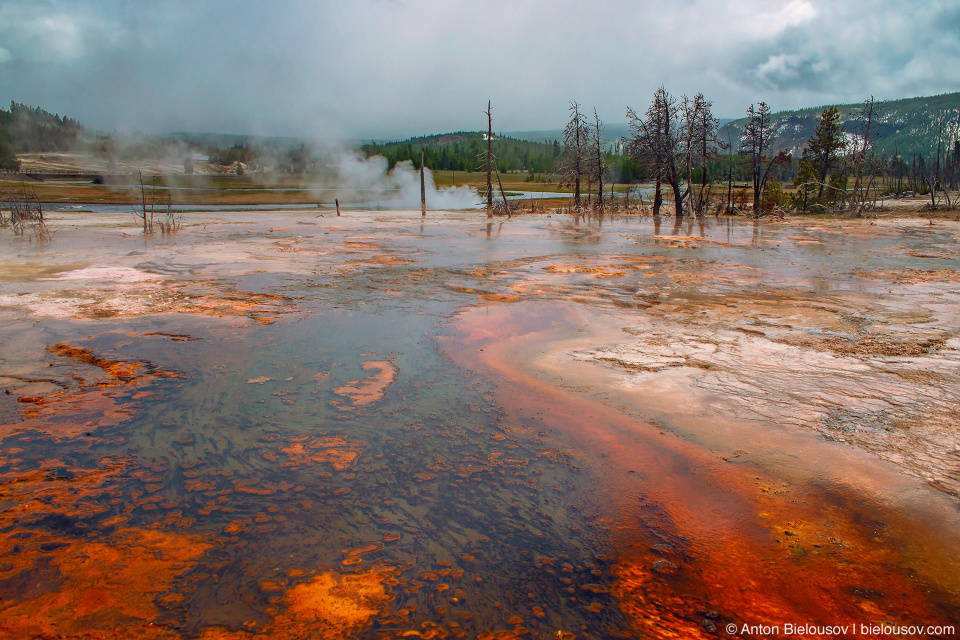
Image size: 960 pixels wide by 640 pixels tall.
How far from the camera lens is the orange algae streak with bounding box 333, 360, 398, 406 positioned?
19.9ft

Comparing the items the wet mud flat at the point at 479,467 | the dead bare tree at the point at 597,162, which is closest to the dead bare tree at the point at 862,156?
the dead bare tree at the point at 597,162

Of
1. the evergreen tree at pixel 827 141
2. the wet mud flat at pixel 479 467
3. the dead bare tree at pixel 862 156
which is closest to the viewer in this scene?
the wet mud flat at pixel 479 467

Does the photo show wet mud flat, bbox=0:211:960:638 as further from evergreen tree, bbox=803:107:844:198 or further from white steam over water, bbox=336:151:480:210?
white steam over water, bbox=336:151:480:210

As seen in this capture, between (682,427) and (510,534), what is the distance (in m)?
2.36

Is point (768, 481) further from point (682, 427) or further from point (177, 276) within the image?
point (177, 276)

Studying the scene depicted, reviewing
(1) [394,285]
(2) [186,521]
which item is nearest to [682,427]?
(2) [186,521]

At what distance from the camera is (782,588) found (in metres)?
3.31

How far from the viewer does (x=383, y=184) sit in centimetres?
7262

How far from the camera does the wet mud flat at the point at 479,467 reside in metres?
3.19

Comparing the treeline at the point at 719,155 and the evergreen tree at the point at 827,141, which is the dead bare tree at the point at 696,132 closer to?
the treeline at the point at 719,155

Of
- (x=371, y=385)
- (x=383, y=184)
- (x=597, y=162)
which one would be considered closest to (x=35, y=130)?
(x=383, y=184)

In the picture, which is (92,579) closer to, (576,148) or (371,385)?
(371,385)

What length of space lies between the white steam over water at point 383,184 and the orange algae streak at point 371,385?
50903mm

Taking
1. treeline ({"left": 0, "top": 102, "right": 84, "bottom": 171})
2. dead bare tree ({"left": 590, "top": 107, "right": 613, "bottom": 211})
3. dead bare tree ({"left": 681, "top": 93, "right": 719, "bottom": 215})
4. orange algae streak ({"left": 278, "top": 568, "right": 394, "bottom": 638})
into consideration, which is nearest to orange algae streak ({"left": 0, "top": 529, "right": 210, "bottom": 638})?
orange algae streak ({"left": 278, "top": 568, "right": 394, "bottom": 638})
